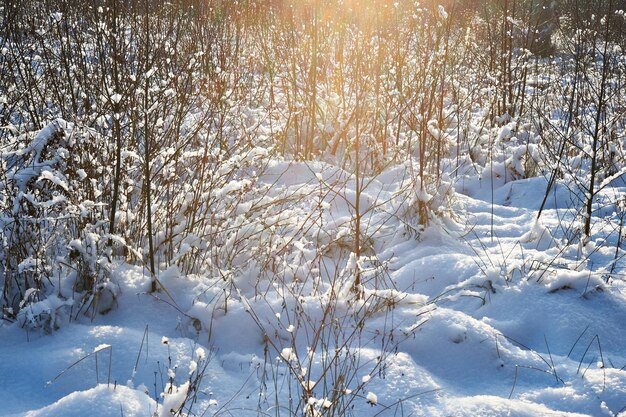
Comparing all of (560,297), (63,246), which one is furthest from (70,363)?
(560,297)

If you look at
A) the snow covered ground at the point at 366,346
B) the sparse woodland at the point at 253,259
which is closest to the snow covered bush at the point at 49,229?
the sparse woodland at the point at 253,259

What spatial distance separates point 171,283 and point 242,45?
5.60 meters

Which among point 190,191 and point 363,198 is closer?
point 190,191

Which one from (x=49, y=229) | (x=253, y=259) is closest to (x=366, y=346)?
(x=253, y=259)

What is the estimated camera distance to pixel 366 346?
6.92ft

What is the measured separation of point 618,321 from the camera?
7.27 ft

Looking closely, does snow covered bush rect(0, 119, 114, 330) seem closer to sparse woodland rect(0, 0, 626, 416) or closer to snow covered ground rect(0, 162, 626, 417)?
sparse woodland rect(0, 0, 626, 416)

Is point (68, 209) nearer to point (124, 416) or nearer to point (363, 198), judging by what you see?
point (124, 416)

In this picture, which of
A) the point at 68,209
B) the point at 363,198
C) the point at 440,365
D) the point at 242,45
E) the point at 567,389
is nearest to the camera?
the point at 567,389

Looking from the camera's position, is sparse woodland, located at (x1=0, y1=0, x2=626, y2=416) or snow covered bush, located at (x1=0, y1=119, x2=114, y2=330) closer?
sparse woodland, located at (x1=0, y1=0, x2=626, y2=416)

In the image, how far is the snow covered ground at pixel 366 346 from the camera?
1.69 m

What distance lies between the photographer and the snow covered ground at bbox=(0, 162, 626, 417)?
66.4 inches

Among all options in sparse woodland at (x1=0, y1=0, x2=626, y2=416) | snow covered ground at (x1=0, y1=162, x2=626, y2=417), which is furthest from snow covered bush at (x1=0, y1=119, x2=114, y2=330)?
snow covered ground at (x1=0, y1=162, x2=626, y2=417)

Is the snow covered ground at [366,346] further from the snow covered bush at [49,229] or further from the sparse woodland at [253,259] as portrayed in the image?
the snow covered bush at [49,229]
